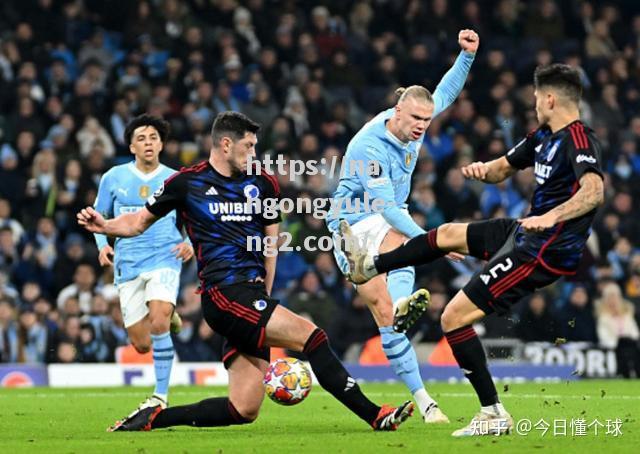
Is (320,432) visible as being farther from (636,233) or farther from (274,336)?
(636,233)

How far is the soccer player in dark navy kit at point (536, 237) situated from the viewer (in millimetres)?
8852

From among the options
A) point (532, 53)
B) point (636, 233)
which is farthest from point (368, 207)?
point (532, 53)

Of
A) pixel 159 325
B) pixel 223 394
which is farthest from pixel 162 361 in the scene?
pixel 223 394

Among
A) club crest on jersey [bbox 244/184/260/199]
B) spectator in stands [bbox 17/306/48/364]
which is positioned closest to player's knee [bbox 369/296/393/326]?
club crest on jersey [bbox 244/184/260/199]

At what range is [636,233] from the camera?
20969mm

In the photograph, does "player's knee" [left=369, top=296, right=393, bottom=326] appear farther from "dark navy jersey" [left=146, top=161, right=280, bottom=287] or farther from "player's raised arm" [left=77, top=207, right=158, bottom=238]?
"player's raised arm" [left=77, top=207, right=158, bottom=238]

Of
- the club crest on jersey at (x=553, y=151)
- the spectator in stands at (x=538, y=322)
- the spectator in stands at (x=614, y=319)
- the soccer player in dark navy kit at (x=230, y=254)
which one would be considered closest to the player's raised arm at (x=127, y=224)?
the soccer player in dark navy kit at (x=230, y=254)

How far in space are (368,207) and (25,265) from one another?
8696 mm

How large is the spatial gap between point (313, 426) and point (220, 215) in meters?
2.11

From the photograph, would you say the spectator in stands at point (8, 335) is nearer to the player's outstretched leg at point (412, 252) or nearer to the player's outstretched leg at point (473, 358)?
the player's outstretched leg at point (412, 252)

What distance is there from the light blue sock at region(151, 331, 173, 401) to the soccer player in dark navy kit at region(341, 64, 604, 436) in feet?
12.5

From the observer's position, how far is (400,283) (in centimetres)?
1126

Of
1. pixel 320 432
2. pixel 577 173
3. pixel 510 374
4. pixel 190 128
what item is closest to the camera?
pixel 577 173

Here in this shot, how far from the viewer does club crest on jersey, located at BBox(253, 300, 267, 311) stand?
31.0 feet
